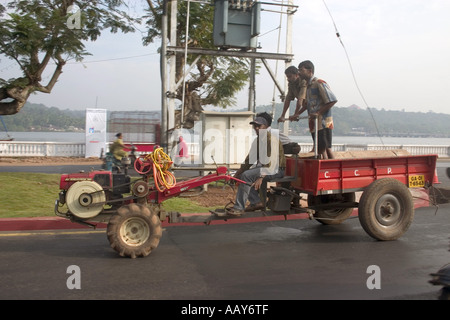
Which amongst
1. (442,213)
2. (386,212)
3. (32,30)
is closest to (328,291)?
(386,212)

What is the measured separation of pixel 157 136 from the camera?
16.4m

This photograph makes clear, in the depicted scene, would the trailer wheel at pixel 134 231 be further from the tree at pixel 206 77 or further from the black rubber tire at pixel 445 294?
the tree at pixel 206 77

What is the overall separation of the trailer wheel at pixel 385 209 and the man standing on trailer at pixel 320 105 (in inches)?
36.5

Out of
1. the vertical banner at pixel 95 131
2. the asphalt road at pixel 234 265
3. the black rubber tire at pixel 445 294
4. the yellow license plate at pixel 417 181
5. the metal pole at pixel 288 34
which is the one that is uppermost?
the metal pole at pixel 288 34

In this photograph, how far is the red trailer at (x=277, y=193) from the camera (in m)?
5.79

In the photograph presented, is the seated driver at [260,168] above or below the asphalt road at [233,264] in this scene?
above

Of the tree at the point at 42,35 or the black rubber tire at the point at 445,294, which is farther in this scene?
the tree at the point at 42,35

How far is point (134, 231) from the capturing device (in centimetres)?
585

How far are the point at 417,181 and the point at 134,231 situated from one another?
14.4 ft

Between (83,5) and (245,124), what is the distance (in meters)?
6.91

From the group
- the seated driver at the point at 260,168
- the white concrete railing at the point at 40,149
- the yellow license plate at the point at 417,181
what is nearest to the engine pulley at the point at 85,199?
the seated driver at the point at 260,168

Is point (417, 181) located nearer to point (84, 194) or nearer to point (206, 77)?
point (84, 194)
